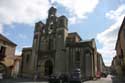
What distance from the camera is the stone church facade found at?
32.2m

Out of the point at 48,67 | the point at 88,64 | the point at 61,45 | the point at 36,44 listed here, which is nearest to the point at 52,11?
the point at 36,44

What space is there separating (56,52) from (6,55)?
35.5 ft

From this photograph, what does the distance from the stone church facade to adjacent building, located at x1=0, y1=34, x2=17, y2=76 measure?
231 inches

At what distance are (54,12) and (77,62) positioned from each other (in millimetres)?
15739

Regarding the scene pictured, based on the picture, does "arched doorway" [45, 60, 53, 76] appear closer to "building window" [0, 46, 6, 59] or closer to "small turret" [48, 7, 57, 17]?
"building window" [0, 46, 6, 59]

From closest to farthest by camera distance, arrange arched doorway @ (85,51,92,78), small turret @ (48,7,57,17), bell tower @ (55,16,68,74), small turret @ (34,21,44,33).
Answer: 1. arched doorway @ (85,51,92,78)
2. bell tower @ (55,16,68,74)
3. small turret @ (34,21,44,33)
4. small turret @ (48,7,57,17)

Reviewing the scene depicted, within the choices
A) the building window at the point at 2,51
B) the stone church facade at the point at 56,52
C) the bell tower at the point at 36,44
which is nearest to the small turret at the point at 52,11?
the stone church facade at the point at 56,52

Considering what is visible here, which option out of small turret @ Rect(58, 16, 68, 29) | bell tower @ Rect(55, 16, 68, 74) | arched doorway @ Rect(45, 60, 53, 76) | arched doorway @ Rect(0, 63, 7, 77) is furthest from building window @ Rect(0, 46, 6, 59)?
small turret @ Rect(58, 16, 68, 29)

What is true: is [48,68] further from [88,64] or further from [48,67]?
[88,64]

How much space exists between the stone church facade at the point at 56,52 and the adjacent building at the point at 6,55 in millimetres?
5856

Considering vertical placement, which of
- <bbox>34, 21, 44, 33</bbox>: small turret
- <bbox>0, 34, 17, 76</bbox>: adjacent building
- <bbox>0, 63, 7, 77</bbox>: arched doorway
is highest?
<bbox>34, 21, 44, 33</bbox>: small turret

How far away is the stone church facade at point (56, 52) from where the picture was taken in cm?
3219

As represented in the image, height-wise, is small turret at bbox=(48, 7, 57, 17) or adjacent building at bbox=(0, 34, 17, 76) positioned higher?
small turret at bbox=(48, 7, 57, 17)

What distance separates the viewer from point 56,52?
34.7 m
